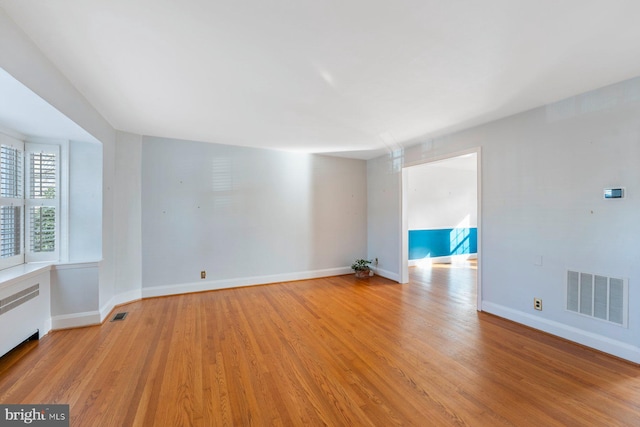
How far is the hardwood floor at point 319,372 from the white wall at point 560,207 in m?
0.29

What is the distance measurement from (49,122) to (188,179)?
5.89ft

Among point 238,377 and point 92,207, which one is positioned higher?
point 92,207

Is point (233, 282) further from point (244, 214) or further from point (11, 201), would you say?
point (11, 201)

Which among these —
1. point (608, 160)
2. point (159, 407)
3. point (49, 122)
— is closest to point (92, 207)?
point (49, 122)

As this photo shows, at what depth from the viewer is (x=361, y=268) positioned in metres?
5.20

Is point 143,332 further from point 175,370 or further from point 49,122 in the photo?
point 49,122

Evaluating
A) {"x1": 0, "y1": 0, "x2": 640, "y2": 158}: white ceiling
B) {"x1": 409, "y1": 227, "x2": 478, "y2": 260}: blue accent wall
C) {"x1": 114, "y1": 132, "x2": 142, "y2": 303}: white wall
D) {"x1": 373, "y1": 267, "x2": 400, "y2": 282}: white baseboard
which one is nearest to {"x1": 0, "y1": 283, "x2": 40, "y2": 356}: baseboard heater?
{"x1": 114, "y1": 132, "x2": 142, "y2": 303}: white wall

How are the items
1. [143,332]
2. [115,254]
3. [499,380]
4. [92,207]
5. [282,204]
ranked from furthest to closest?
1. [282,204]
2. [115,254]
3. [92,207]
4. [143,332]
5. [499,380]

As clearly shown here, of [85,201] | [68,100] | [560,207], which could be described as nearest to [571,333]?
[560,207]

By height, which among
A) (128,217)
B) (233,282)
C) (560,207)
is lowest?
(233,282)

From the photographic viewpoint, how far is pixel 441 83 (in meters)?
2.31

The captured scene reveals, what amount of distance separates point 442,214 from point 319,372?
609cm

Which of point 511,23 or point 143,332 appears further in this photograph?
point 143,332

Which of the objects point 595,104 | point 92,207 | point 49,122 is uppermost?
point 595,104
